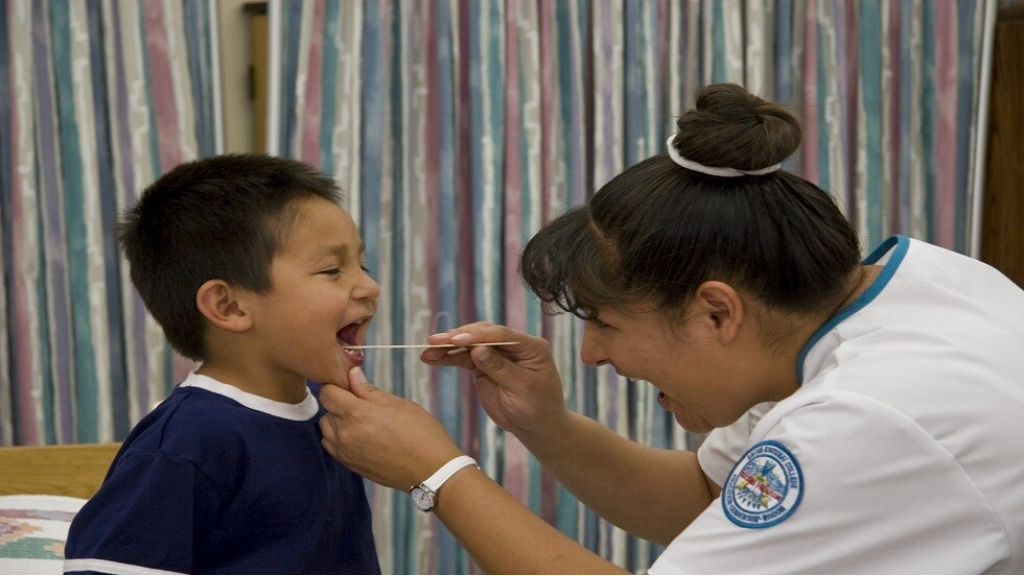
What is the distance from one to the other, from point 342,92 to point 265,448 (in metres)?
1.55

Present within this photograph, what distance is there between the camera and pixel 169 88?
9.25ft

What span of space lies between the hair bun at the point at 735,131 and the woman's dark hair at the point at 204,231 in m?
0.57

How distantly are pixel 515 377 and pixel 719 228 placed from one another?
1.68ft

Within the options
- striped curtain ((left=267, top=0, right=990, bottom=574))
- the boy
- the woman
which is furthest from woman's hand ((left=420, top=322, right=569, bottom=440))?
striped curtain ((left=267, top=0, right=990, bottom=574))

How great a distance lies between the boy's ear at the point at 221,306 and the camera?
4.93 feet

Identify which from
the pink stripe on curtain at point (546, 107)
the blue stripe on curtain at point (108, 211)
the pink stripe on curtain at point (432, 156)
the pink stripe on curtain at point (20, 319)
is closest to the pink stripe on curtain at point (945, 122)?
the pink stripe on curtain at point (546, 107)

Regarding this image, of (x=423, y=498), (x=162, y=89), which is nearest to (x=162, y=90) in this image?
(x=162, y=89)

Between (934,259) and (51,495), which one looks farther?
(51,495)

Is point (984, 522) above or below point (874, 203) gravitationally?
below

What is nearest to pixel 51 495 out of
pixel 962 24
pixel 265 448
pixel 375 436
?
pixel 265 448

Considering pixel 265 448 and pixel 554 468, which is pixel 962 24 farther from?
pixel 265 448

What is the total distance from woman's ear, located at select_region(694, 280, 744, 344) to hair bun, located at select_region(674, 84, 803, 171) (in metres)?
0.16

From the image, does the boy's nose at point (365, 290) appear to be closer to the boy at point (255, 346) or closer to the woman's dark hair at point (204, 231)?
the boy at point (255, 346)

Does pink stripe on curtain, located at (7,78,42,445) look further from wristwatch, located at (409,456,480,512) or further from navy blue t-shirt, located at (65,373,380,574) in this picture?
wristwatch, located at (409,456,480,512)
